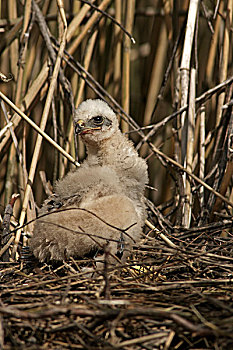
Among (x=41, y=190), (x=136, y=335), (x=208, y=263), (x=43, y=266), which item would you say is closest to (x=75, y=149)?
(x=41, y=190)

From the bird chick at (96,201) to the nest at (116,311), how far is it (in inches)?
4.2

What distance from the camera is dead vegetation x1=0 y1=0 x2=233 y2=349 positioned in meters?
1.44

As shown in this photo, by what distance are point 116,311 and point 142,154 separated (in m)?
2.00

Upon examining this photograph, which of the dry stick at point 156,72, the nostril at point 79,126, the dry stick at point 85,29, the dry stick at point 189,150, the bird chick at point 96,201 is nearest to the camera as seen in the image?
the bird chick at point 96,201

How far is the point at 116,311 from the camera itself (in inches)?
54.2

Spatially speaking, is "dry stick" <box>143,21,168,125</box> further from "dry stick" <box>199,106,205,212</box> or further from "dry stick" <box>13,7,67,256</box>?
"dry stick" <box>13,7,67,256</box>

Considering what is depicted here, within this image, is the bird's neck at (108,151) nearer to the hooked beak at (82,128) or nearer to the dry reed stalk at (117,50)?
the hooked beak at (82,128)

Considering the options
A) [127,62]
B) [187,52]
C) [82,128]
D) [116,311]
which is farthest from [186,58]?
[116,311]

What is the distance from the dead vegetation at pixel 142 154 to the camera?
1.44 meters

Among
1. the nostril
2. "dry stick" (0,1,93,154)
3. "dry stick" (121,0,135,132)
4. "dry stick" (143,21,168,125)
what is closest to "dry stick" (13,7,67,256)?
"dry stick" (0,1,93,154)

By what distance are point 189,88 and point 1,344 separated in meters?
1.82

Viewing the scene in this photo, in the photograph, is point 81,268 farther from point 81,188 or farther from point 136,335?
point 136,335

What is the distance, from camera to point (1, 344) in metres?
1.31

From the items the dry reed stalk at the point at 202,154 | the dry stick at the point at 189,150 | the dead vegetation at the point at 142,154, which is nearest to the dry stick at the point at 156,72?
the dead vegetation at the point at 142,154
